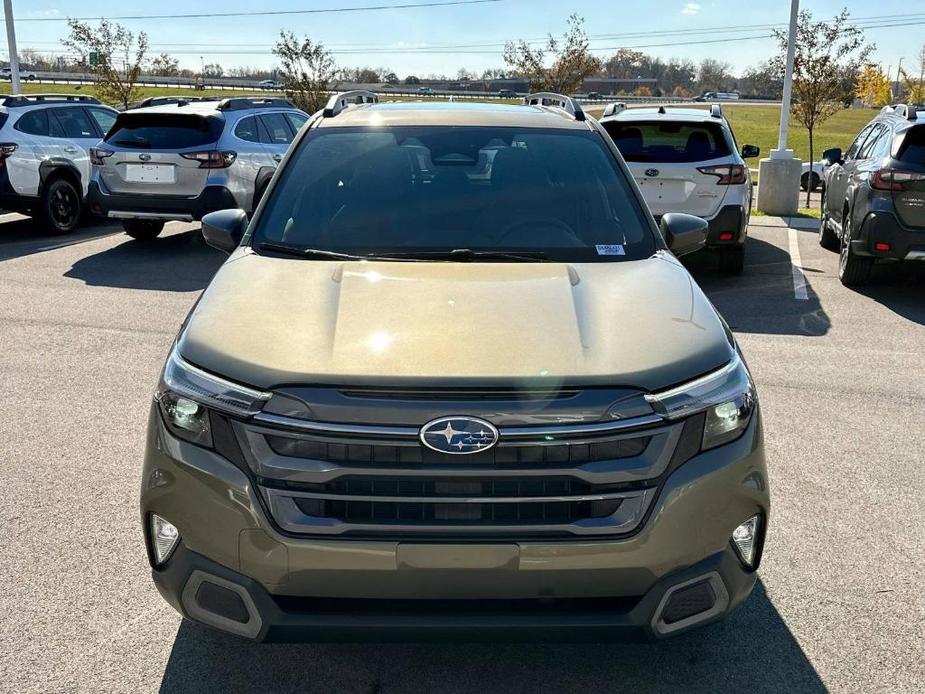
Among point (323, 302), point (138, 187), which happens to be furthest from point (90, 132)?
point (323, 302)

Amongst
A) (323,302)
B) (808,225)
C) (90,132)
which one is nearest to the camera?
(323,302)

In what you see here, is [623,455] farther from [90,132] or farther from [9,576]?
[90,132]

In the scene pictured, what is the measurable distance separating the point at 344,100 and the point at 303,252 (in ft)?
6.10

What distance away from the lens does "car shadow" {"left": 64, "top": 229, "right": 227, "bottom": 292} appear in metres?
9.73

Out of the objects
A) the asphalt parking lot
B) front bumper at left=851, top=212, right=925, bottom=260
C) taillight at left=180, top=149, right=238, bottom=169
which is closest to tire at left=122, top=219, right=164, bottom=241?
taillight at left=180, top=149, right=238, bottom=169

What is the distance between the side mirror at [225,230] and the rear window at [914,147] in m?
6.78

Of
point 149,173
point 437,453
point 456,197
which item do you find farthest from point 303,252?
point 149,173

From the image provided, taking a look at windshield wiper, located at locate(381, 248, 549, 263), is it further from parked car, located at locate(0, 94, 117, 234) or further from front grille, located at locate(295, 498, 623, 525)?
parked car, located at locate(0, 94, 117, 234)

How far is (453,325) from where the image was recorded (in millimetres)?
2963

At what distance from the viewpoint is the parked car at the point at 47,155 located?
1199 cm

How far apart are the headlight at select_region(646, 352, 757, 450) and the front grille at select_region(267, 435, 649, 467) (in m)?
0.14

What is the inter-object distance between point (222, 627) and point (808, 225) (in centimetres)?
1356

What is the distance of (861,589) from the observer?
366 centimetres

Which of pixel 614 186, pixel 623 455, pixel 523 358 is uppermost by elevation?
pixel 614 186
